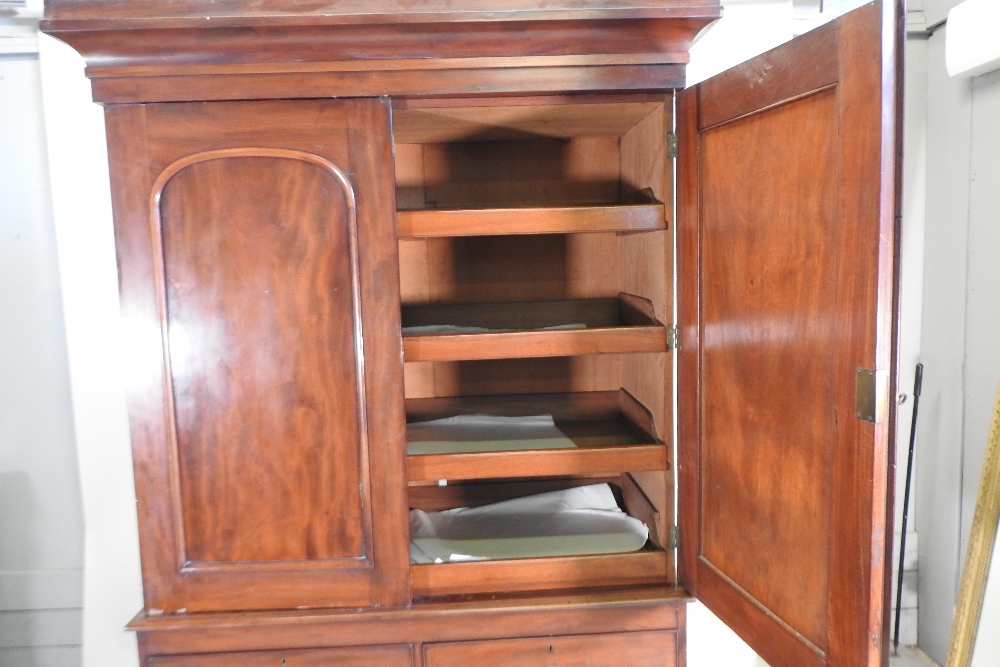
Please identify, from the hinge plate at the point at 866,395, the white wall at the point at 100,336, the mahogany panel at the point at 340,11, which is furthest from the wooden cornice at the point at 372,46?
the hinge plate at the point at 866,395

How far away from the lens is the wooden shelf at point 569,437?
4.47 feet

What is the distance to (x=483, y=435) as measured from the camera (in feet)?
5.27

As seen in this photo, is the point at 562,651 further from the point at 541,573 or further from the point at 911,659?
the point at 911,659

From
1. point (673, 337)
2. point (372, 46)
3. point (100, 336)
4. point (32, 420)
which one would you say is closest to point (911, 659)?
point (673, 337)

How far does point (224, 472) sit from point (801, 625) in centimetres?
101

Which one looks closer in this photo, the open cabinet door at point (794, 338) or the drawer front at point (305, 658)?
the open cabinet door at point (794, 338)

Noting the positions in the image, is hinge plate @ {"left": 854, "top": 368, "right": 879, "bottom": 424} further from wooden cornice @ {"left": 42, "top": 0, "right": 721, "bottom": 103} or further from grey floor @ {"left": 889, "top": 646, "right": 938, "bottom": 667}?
grey floor @ {"left": 889, "top": 646, "right": 938, "bottom": 667}

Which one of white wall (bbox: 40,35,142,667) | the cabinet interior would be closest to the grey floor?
the cabinet interior

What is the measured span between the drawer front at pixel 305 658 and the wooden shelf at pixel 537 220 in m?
0.81

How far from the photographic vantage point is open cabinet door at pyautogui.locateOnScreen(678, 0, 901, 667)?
842 mm

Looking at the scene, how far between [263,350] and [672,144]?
854mm

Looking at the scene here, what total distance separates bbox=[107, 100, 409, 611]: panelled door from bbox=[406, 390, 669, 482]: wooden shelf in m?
0.14

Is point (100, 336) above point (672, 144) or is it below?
below

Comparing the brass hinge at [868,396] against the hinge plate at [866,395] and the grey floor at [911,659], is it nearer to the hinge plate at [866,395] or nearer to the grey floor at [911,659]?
the hinge plate at [866,395]
